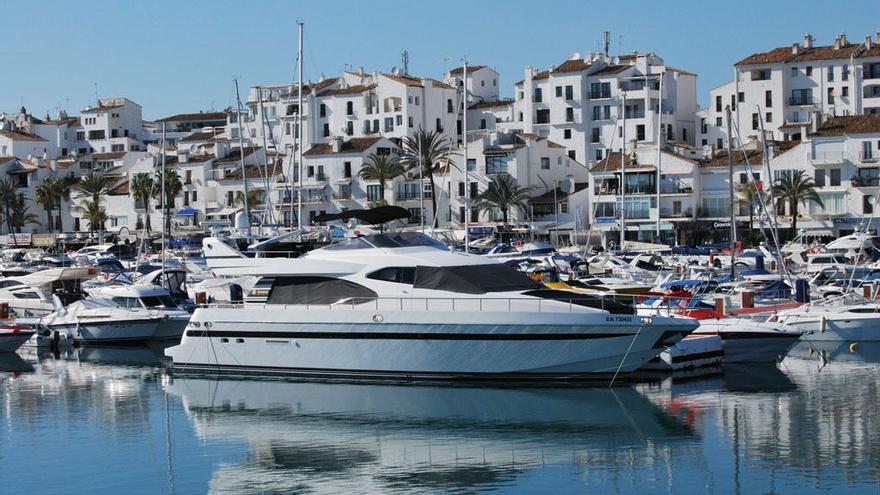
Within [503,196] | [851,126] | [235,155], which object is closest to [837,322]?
[851,126]

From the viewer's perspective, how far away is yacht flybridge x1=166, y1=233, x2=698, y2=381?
2800 centimetres

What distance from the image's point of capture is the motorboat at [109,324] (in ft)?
133

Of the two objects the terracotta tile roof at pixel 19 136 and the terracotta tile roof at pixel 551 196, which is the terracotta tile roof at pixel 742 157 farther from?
the terracotta tile roof at pixel 19 136

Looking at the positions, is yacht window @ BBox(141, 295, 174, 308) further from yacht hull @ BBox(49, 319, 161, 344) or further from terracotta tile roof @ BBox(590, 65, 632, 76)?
terracotta tile roof @ BBox(590, 65, 632, 76)

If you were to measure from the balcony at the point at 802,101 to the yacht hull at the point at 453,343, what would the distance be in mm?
67321

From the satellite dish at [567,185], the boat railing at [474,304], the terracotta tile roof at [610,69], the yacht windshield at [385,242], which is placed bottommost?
the boat railing at [474,304]

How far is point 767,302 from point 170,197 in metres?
62.2

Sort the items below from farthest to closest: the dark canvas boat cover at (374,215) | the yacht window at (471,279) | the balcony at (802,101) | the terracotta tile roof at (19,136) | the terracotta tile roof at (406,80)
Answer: the terracotta tile roof at (19,136) < the terracotta tile roof at (406,80) < the balcony at (802,101) < the dark canvas boat cover at (374,215) < the yacht window at (471,279)

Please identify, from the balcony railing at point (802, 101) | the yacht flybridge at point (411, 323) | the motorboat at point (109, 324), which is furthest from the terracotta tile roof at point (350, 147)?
the yacht flybridge at point (411, 323)

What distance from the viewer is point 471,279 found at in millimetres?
29047

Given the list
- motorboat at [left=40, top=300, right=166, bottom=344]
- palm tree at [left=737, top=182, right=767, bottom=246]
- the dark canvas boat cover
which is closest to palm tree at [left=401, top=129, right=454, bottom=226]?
palm tree at [left=737, top=182, right=767, bottom=246]

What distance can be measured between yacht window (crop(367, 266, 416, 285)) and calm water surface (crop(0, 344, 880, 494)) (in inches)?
96.5

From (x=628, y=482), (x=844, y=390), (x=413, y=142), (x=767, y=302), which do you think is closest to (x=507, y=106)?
(x=413, y=142)

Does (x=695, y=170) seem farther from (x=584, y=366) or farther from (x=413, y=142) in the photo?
(x=584, y=366)
